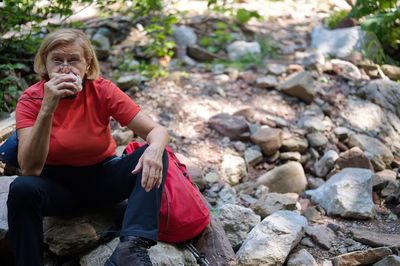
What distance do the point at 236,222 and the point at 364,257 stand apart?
898mm

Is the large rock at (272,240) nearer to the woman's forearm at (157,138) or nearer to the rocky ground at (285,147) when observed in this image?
the rocky ground at (285,147)

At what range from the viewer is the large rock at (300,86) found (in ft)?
17.5

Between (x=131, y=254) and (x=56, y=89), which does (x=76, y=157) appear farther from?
(x=131, y=254)

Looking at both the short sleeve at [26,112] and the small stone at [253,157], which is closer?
the short sleeve at [26,112]

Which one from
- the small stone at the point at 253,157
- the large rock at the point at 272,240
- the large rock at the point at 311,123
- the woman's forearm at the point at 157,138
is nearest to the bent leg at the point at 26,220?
the woman's forearm at the point at 157,138

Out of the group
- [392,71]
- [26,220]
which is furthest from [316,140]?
[26,220]

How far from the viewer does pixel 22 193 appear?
2322 mm

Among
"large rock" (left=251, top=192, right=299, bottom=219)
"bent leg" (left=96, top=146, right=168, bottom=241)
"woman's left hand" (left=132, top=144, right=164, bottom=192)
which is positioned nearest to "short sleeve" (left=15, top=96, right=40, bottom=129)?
"bent leg" (left=96, top=146, right=168, bottom=241)

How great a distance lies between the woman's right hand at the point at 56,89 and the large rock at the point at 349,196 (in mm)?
2457

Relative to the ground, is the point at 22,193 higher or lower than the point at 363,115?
higher

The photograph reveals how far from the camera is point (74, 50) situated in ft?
8.45

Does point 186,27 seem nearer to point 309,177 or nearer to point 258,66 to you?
point 258,66

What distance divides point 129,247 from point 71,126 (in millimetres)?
777

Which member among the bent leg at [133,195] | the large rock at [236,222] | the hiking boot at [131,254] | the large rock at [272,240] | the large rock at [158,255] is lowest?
the large rock at [236,222]
